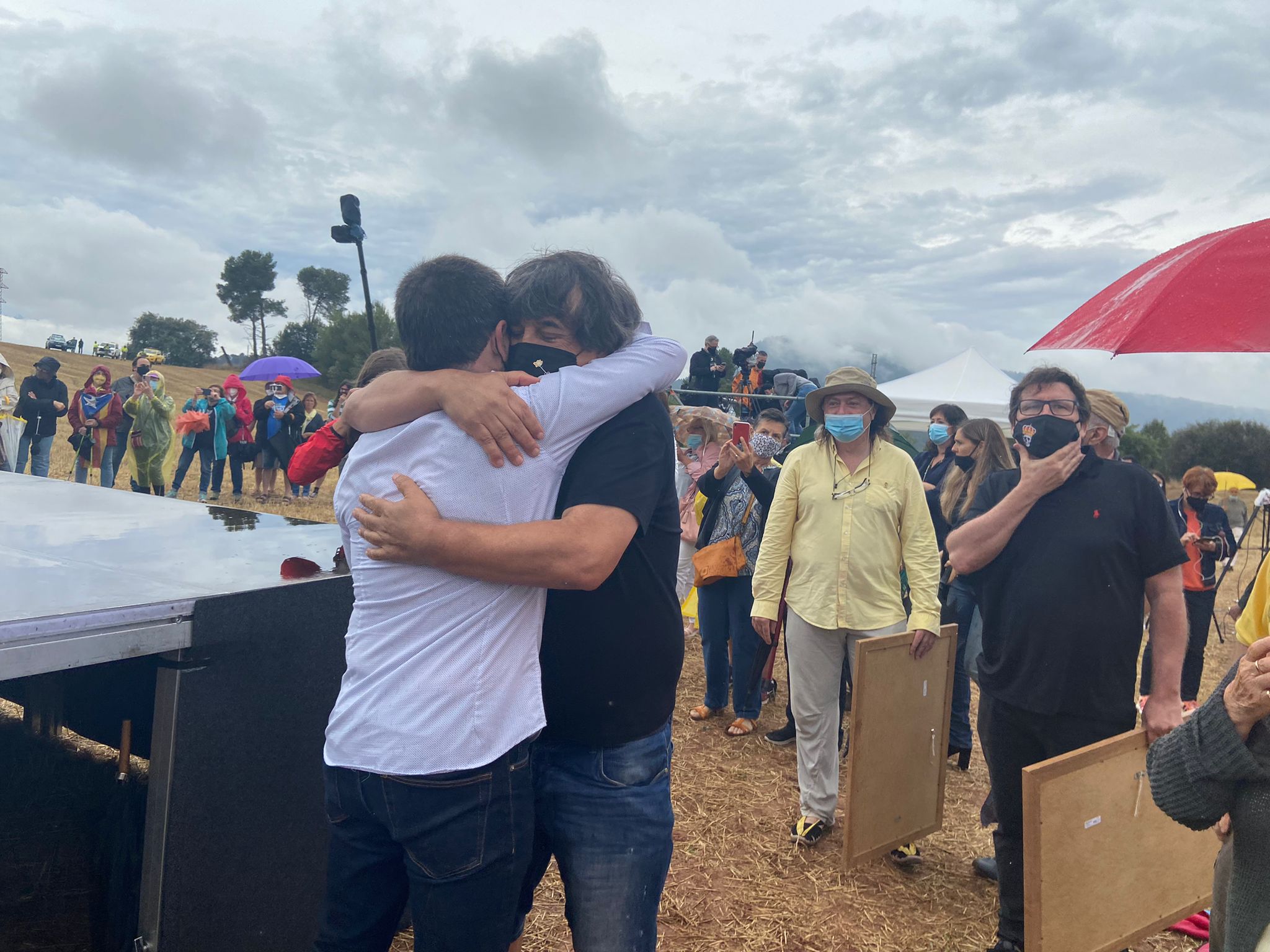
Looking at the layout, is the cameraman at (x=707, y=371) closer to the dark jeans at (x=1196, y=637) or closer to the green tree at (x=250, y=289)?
the dark jeans at (x=1196, y=637)

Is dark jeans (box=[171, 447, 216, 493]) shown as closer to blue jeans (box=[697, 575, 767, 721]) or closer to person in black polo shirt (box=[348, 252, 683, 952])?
blue jeans (box=[697, 575, 767, 721])

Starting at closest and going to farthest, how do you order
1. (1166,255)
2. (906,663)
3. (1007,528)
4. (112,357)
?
1. (1166,255)
2. (1007,528)
3. (906,663)
4. (112,357)

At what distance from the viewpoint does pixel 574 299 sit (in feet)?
5.38

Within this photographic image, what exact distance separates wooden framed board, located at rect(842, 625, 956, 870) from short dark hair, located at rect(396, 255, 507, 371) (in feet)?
6.92

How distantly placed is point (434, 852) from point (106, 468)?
519 inches

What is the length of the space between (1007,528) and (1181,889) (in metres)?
1.38

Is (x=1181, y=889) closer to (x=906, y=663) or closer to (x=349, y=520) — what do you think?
(x=906, y=663)

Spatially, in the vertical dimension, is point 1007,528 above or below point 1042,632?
above

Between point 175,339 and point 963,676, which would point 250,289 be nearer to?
point 175,339

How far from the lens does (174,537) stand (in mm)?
2938

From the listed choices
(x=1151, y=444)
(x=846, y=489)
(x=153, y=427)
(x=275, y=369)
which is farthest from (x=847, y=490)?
(x=1151, y=444)

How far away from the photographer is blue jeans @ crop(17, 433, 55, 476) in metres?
11.3

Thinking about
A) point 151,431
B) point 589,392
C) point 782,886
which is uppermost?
point 589,392

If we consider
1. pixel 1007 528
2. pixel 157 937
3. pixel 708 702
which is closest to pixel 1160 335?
pixel 1007 528
